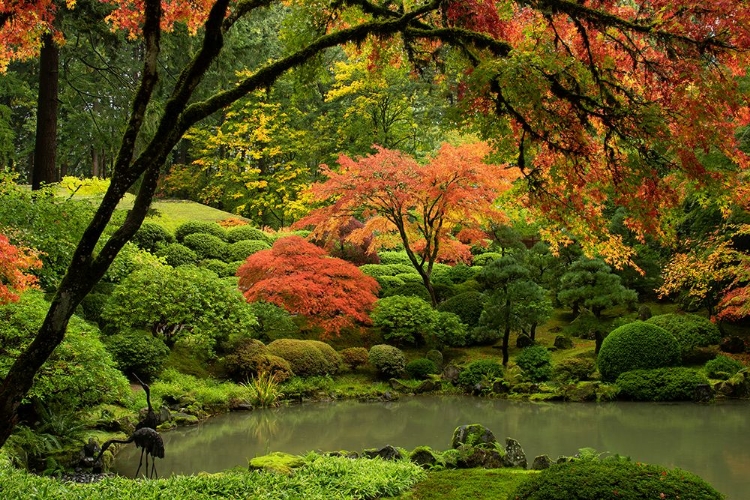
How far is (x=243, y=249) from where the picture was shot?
56.8 ft

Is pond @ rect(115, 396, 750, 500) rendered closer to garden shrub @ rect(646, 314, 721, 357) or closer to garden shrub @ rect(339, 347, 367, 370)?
garden shrub @ rect(339, 347, 367, 370)

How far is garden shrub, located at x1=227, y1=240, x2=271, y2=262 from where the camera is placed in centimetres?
1723

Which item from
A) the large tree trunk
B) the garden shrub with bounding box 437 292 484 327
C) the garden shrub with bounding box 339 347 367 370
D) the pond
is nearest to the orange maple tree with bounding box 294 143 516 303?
the garden shrub with bounding box 437 292 484 327

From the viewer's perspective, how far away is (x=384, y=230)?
15422 mm

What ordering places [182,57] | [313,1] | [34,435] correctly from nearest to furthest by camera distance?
1. [313,1]
2. [34,435]
3. [182,57]

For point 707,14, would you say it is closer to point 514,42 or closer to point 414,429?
point 514,42

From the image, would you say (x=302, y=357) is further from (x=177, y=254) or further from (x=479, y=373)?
(x=177, y=254)

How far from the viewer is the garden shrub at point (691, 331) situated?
12586 millimetres

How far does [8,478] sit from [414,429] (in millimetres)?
5962

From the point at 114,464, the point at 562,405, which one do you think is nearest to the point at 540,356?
the point at 562,405

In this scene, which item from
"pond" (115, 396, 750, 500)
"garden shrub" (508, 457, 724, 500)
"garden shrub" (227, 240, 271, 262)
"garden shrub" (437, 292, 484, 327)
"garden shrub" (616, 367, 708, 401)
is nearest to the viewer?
"garden shrub" (508, 457, 724, 500)

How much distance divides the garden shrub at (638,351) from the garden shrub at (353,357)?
4814mm

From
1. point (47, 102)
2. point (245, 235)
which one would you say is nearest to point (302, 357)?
point (47, 102)

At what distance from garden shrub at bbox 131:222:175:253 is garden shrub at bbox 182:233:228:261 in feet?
2.52
